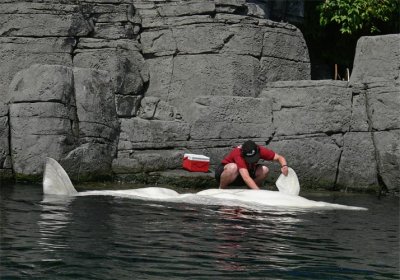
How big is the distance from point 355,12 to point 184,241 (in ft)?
42.5

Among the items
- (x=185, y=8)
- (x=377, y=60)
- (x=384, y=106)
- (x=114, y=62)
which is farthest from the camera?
(x=185, y=8)

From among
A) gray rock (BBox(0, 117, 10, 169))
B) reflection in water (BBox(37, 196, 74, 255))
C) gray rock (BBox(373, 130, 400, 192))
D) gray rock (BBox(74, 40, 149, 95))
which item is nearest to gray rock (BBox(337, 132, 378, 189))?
gray rock (BBox(373, 130, 400, 192))

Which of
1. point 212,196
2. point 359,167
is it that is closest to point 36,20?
point 212,196

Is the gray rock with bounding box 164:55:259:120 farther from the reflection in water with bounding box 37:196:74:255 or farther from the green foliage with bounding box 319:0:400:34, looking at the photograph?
the reflection in water with bounding box 37:196:74:255

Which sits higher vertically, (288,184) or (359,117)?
(359,117)

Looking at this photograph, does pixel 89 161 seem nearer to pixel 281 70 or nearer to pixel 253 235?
pixel 281 70

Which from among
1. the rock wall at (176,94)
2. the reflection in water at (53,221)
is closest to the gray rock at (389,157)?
the rock wall at (176,94)

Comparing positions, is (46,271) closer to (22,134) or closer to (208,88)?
(22,134)

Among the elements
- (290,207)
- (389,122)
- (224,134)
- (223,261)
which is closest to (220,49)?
(224,134)

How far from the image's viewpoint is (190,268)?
244 inches

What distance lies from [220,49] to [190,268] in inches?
367

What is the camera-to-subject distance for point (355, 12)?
19.3 metres

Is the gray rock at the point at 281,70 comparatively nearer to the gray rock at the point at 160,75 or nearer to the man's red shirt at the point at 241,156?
the gray rock at the point at 160,75

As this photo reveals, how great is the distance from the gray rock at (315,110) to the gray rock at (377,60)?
52cm
